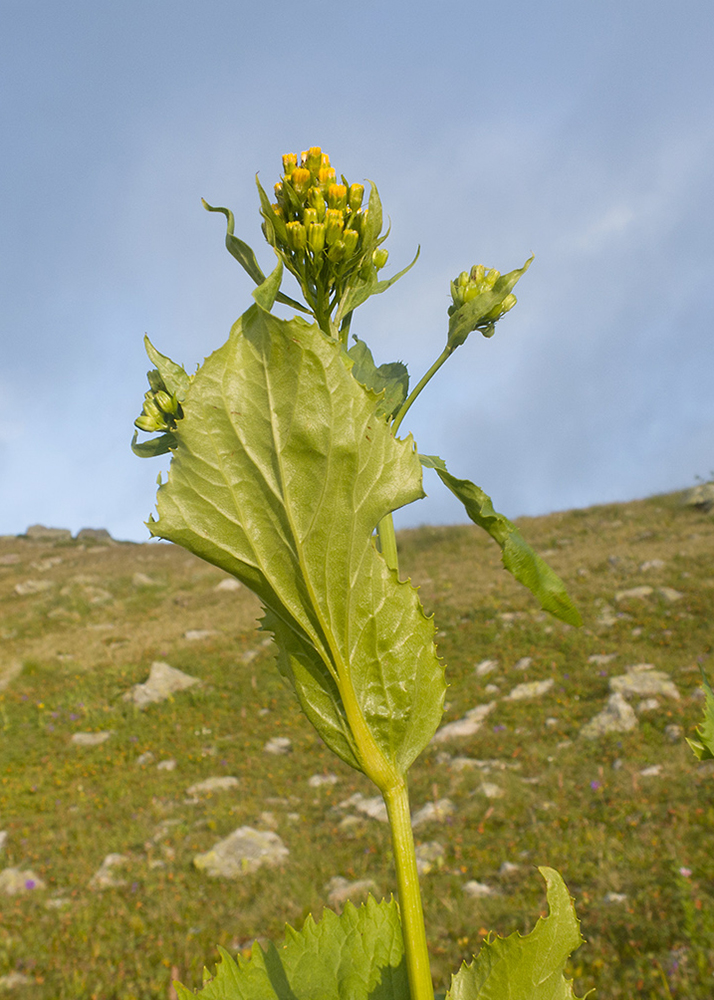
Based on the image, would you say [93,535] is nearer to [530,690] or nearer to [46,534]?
[46,534]

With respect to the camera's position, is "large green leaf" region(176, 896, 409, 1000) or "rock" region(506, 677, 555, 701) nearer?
"large green leaf" region(176, 896, 409, 1000)

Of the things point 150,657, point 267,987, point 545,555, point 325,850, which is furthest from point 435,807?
point 545,555

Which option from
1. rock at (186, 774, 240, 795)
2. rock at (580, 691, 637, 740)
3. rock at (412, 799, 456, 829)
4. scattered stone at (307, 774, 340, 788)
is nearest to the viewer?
rock at (412, 799, 456, 829)

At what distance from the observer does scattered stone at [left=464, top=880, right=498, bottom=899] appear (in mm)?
8805

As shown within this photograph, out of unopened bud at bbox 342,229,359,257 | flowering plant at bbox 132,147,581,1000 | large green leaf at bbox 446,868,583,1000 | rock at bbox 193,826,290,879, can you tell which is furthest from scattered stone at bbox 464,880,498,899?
unopened bud at bbox 342,229,359,257

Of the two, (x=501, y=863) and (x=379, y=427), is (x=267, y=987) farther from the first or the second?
(x=501, y=863)

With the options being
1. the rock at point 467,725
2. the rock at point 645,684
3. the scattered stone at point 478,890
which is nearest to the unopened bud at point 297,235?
the scattered stone at point 478,890

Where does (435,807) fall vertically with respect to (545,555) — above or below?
below

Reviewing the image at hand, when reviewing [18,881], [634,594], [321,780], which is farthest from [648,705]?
[18,881]

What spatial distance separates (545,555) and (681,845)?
22.3 meters

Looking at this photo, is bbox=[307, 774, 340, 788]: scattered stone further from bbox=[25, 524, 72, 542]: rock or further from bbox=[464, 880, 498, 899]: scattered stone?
bbox=[25, 524, 72, 542]: rock

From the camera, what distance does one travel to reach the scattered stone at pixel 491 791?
11.4 meters

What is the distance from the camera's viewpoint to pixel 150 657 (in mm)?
22734

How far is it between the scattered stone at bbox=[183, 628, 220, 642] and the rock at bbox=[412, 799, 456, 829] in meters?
14.4
